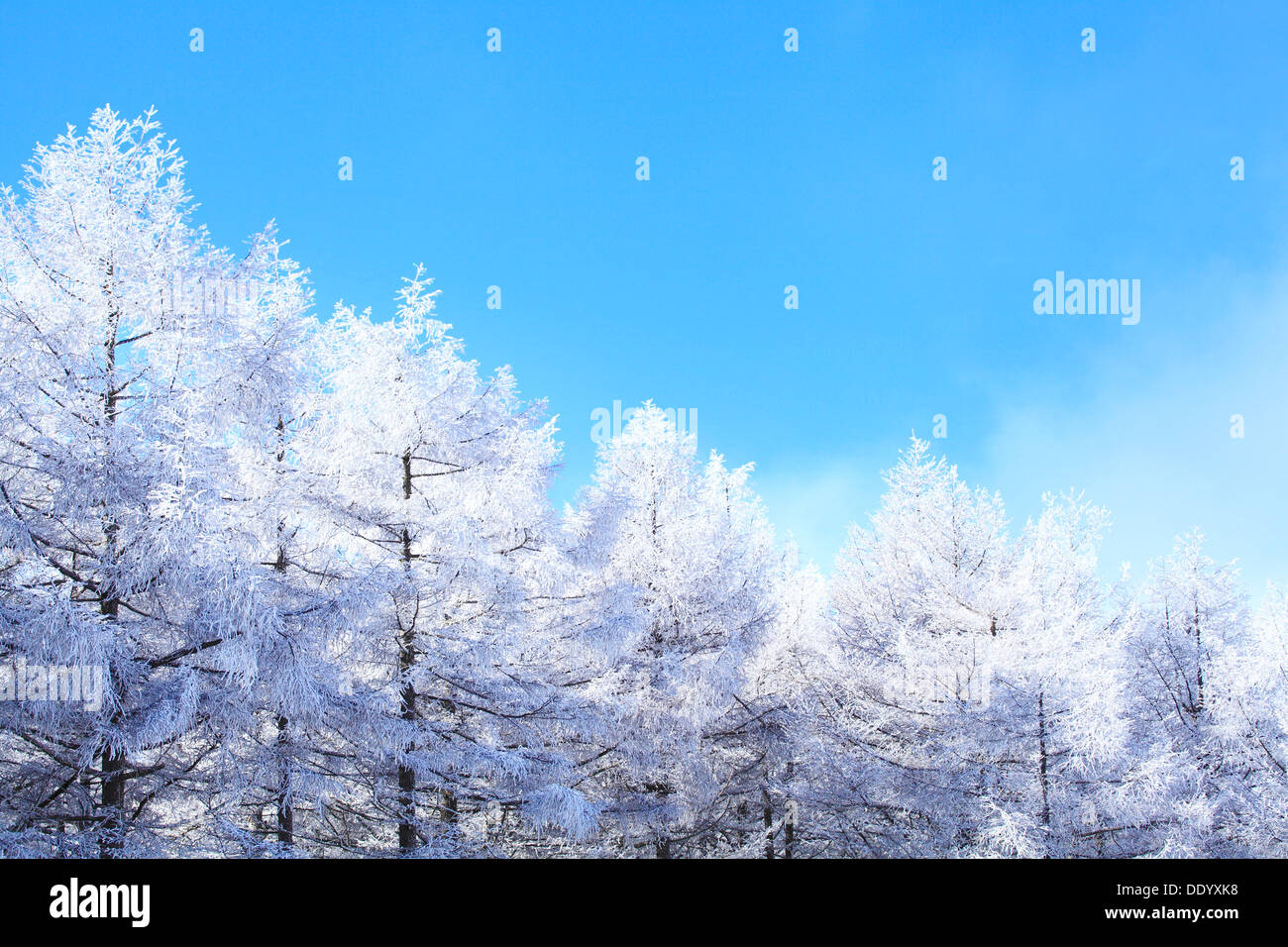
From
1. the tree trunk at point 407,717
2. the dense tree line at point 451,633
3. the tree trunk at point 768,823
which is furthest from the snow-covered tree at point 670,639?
the tree trunk at point 407,717

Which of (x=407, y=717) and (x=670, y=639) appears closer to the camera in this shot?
(x=407, y=717)

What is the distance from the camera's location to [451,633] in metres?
9.83

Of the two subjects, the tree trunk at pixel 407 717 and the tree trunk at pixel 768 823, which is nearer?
the tree trunk at pixel 407 717

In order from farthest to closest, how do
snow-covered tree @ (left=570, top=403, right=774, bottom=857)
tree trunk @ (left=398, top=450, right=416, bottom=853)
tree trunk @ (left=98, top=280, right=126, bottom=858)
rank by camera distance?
snow-covered tree @ (left=570, top=403, right=774, bottom=857) < tree trunk @ (left=398, top=450, right=416, bottom=853) < tree trunk @ (left=98, top=280, right=126, bottom=858)

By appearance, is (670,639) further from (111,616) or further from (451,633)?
(111,616)

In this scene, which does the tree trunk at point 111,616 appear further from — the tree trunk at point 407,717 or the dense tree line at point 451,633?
the tree trunk at point 407,717

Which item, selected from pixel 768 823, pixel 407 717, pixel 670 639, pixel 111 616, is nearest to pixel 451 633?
pixel 407 717

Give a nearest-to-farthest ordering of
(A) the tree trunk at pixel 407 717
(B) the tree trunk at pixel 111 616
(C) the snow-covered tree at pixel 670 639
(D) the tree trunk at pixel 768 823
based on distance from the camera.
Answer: (B) the tree trunk at pixel 111 616 < (A) the tree trunk at pixel 407 717 < (C) the snow-covered tree at pixel 670 639 < (D) the tree trunk at pixel 768 823

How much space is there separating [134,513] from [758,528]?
1339 centimetres

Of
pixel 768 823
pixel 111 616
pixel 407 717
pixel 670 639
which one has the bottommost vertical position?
pixel 768 823

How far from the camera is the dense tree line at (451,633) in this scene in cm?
734

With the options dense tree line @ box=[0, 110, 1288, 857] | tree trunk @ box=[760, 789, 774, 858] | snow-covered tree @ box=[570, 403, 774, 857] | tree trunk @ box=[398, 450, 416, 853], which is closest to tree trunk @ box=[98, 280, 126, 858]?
dense tree line @ box=[0, 110, 1288, 857]

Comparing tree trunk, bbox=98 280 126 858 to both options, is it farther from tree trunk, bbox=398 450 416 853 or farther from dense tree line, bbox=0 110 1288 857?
tree trunk, bbox=398 450 416 853

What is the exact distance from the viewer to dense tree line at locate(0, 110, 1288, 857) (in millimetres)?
7344
